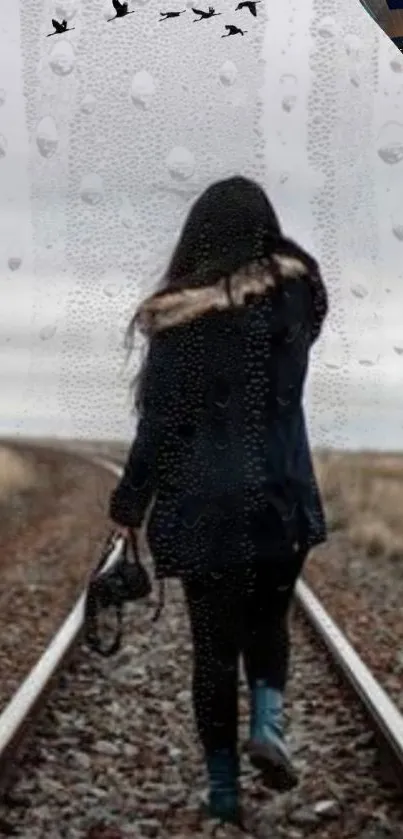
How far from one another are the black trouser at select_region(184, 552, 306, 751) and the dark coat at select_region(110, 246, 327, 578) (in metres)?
0.04

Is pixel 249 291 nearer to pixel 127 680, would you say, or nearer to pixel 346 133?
pixel 346 133

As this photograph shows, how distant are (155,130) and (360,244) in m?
0.41

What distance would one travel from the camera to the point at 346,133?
388 centimetres

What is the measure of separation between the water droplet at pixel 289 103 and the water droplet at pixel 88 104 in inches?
13.0

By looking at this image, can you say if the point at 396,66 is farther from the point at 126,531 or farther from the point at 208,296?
the point at 126,531

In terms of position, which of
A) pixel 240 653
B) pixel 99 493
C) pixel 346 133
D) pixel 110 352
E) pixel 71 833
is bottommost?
pixel 71 833

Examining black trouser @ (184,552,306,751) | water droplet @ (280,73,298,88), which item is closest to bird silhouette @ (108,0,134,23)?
water droplet @ (280,73,298,88)

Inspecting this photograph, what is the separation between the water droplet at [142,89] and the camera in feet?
12.7

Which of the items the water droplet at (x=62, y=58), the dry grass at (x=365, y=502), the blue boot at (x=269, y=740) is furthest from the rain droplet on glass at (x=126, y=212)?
the blue boot at (x=269, y=740)

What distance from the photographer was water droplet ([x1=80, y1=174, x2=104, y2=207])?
386cm

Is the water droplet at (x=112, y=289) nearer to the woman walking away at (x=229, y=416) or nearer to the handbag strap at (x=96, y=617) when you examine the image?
the woman walking away at (x=229, y=416)

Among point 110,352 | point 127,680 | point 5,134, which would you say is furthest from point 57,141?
point 127,680

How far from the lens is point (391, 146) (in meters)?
3.89

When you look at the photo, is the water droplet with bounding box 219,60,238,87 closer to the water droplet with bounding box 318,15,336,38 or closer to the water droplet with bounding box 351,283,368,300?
the water droplet with bounding box 318,15,336,38
